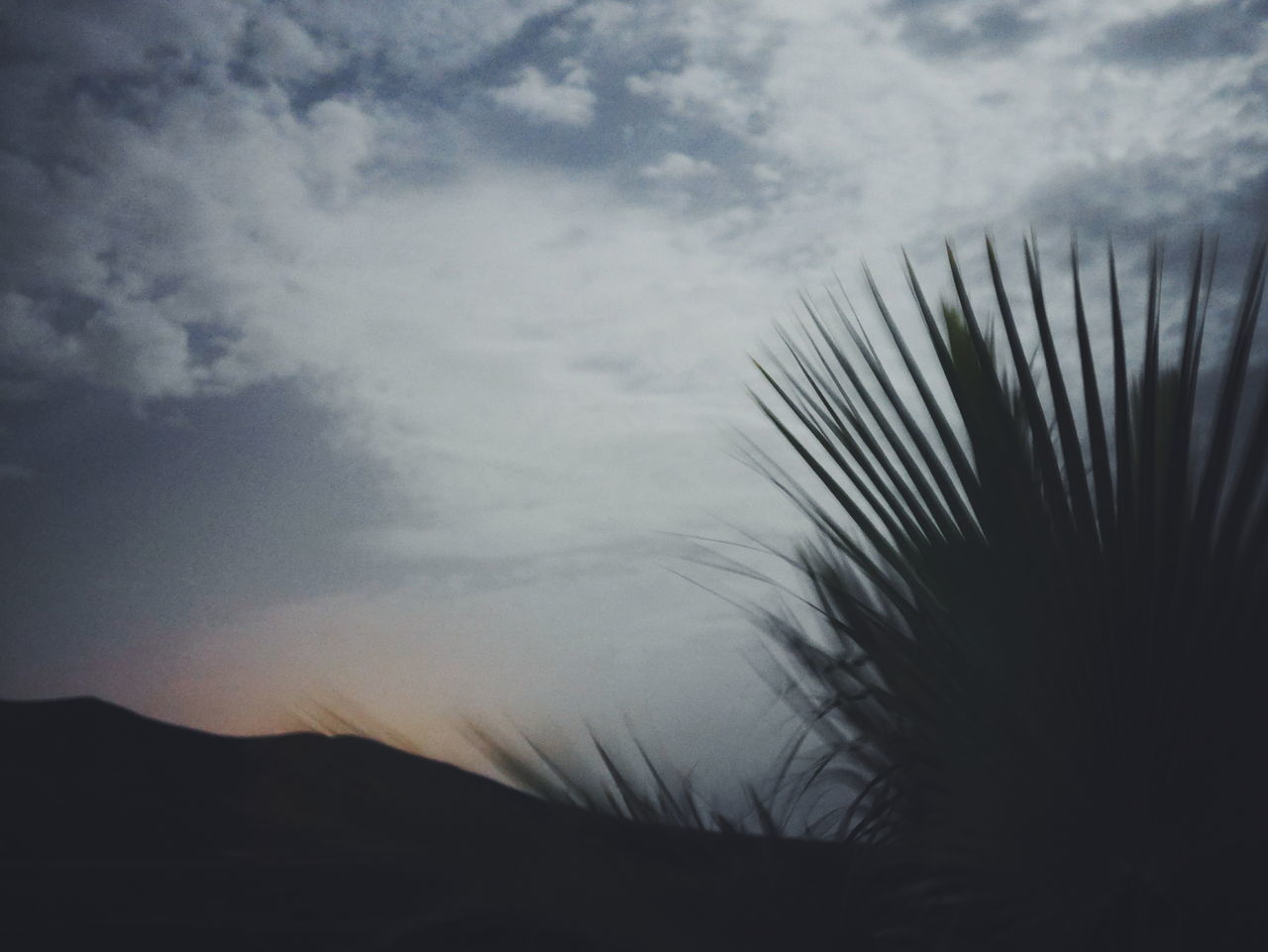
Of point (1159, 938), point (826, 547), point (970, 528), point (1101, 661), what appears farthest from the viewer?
→ point (826, 547)

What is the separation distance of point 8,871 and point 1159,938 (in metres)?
Answer: 1.22

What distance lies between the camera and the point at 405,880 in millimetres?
760

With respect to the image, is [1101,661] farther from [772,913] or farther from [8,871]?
[8,871]

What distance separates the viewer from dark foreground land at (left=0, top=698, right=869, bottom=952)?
2.17 feet

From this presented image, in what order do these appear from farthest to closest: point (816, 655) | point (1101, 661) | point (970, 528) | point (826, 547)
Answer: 1. point (826, 547)
2. point (816, 655)
3. point (970, 528)
4. point (1101, 661)

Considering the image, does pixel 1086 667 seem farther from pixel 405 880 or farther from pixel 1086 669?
pixel 405 880

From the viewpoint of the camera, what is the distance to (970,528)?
121 cm

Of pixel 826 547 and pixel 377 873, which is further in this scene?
pixel 826 547

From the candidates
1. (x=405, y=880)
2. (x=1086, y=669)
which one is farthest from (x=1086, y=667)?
(x=405, y=880)

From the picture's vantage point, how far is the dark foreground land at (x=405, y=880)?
0.66 meters

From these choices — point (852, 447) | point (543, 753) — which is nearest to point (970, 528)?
point (852, 447)

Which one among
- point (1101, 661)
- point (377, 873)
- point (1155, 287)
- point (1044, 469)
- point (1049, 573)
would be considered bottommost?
point (377, 873)

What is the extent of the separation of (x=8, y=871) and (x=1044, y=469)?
4.16 ft

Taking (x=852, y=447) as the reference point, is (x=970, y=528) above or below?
below
